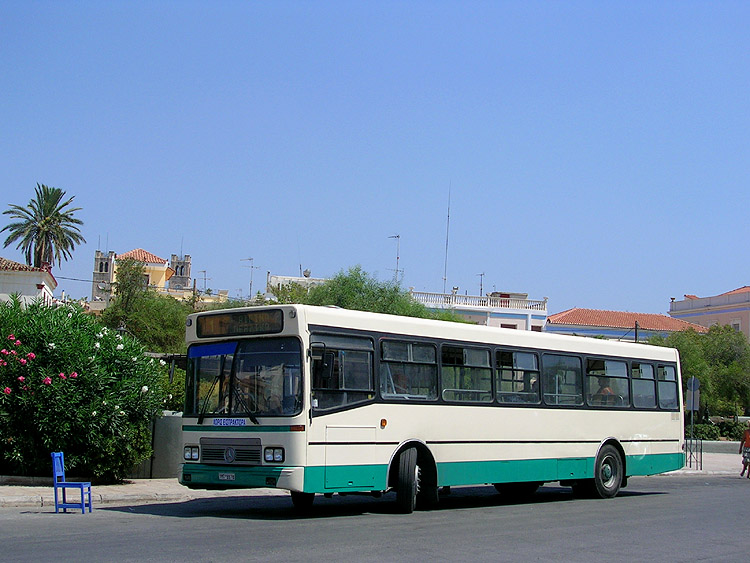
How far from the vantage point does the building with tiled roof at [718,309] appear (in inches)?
3553

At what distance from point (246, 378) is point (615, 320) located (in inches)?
3037

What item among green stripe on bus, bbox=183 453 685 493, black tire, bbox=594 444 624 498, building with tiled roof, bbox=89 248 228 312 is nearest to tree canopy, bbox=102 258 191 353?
building with tiled roof, bbox=89 248 228 312

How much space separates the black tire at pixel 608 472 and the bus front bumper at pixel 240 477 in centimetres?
783

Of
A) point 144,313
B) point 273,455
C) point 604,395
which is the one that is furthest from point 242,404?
point 144,313

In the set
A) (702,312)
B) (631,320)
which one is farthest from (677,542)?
(702,312)

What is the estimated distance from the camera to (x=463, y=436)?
1499 centimetres

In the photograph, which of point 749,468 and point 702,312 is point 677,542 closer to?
point 749,468

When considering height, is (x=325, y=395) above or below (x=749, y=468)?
above

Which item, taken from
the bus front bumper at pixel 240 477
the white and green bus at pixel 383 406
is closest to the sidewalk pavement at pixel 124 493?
the bus front bumper at pixel 240 477

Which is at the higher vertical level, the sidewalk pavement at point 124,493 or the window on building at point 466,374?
the window on building at point 466,374

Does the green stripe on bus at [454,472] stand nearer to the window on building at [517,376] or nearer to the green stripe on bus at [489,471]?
the green stripe on bus at [489,471]

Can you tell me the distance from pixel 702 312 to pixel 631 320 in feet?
46.2

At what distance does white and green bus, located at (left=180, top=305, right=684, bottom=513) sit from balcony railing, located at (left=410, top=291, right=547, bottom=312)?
4693 cm

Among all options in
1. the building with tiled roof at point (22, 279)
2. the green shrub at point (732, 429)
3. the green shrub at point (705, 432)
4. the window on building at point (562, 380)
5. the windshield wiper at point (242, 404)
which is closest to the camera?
the windshield wiper at point (242, 404)
